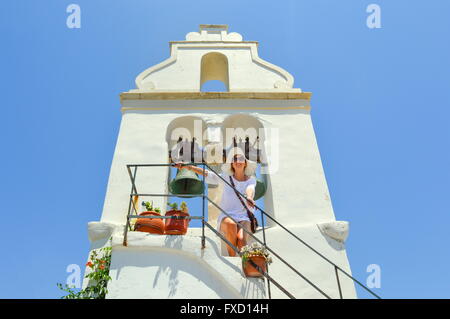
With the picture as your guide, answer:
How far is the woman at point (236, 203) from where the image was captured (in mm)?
5980

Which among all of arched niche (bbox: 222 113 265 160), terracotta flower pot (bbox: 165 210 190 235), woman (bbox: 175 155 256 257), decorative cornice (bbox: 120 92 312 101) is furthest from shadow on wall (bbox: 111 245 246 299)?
decorative cornice (bbox: 120 92 312 101)

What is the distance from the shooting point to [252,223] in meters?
6.13

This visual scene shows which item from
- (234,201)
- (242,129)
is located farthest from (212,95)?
(234,201)

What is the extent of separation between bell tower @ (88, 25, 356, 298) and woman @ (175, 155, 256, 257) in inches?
14.7

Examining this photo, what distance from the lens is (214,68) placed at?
11.1 meters

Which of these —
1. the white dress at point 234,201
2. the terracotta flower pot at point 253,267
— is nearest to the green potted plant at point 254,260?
the terracotta flower pot at point 253,267

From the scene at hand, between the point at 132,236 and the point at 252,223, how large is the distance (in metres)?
1.83

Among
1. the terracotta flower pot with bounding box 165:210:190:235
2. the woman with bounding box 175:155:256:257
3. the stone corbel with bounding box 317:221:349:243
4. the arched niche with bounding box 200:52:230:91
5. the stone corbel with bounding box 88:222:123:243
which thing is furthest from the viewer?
the arched niche with bounding box 200:52:230:91

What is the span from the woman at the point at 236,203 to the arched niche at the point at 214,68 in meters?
4.62

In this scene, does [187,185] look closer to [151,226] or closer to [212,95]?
[151,226]

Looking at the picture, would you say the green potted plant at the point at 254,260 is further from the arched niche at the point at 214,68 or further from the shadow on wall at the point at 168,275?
the arched niche at the point at 214,68

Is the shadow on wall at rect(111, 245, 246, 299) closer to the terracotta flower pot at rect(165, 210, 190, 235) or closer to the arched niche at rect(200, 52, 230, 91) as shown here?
the terracotta flower pot at rect(165, 210, 190, 235)

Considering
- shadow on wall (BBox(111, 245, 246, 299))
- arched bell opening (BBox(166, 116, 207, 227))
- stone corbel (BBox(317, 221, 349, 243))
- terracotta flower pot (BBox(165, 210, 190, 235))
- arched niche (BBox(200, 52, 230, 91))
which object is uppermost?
arched niche (BBox(200, 52, 230, 91))

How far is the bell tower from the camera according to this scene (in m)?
4.94
